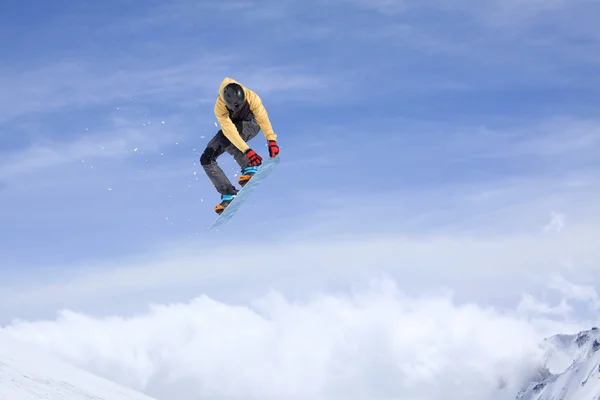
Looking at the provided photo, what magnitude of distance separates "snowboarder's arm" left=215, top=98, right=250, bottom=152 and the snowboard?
97cm

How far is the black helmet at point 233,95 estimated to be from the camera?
19.5 m

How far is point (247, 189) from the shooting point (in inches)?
846

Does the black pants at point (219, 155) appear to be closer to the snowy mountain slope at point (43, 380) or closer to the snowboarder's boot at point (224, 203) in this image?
the snowboarder's boot at point (224, 203)

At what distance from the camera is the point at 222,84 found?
64.7ft

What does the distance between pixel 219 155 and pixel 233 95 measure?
2.96 m

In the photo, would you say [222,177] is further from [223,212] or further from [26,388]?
[26,388]

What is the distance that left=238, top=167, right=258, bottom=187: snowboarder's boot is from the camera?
20581mm

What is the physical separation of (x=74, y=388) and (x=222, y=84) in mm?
21521

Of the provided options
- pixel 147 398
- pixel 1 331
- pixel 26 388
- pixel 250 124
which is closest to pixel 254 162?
pixel 250 124

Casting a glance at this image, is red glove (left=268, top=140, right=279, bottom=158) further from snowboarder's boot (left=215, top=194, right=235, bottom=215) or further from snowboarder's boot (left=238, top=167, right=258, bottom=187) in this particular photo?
snowboarder's boot (left=215, top=194, right=235, bottom=215)

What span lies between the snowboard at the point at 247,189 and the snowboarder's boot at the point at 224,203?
149 mm

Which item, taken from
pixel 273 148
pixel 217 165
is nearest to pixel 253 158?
pixel 273 148

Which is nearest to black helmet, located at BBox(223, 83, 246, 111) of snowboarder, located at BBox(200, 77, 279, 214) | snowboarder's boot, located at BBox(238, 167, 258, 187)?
snowboarder, located at BBox(200, 77, 279, 214)

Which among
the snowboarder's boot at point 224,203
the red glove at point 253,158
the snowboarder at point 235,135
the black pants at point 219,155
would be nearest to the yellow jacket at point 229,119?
the snowboarder at point 235,135
